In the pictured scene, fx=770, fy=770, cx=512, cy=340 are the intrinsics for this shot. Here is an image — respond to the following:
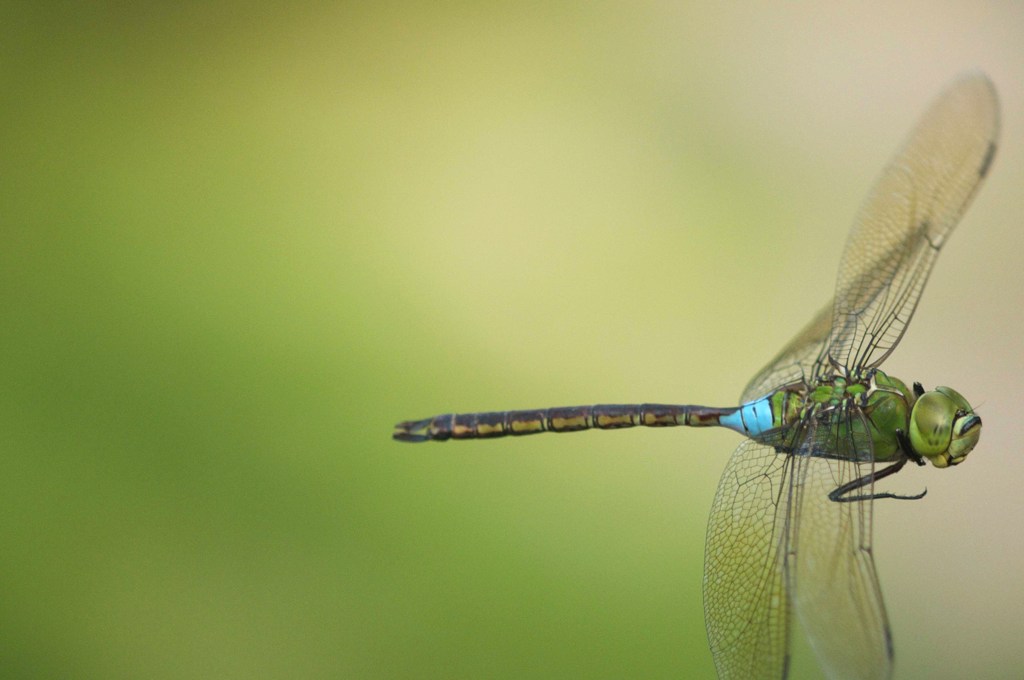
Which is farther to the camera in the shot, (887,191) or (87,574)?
(87,574)

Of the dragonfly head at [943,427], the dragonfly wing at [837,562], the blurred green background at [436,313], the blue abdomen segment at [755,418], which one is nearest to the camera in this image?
the dragonfly wing at [837,562]

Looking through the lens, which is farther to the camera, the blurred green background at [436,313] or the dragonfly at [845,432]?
the blurred green background at [436,313]

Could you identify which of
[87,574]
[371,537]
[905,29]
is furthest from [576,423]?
[905,29]

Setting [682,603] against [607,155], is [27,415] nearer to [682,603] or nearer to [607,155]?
[682,603]

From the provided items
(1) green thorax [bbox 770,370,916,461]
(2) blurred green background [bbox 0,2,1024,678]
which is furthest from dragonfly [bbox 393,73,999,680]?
(2) blurred green background [bbox 0,2,1024,678]

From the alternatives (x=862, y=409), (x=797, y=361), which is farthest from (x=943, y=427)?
(x=797, y=361)

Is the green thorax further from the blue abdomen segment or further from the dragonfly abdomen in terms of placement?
the dragonfly abdomen

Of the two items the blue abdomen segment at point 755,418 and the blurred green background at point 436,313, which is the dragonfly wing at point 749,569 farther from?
the blurred green background at point 436,313

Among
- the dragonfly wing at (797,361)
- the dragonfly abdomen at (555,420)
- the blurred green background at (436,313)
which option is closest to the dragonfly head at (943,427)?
the dragonfly wing at (797,361)
